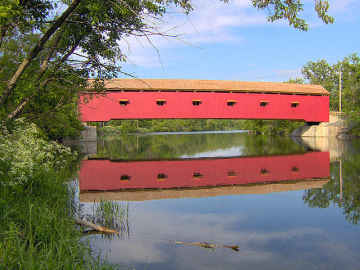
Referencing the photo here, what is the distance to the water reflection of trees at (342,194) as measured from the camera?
4930 mm

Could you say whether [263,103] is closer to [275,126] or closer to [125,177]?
[275,126]

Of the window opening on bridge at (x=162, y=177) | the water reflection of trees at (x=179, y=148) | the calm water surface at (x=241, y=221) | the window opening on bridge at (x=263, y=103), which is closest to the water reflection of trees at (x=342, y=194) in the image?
the calm water surface at (x=241, y=221)

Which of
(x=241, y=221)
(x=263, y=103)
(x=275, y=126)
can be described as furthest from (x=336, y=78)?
(x=241, y=221)

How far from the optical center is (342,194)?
234 inches

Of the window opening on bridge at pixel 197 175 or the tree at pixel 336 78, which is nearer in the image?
the window opening on bridge at pixel 197 175

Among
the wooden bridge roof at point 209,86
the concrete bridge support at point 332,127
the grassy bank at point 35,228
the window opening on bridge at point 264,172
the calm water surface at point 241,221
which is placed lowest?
the calm water surface at point 241,221

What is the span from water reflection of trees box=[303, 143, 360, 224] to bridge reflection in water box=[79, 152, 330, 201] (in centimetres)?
34

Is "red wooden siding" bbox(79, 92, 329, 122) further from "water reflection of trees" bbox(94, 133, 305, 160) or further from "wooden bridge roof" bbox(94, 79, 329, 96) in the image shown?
"water reflection of trees" bbox(94, 133, 305, 160)

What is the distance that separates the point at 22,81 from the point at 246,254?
12.5 feet

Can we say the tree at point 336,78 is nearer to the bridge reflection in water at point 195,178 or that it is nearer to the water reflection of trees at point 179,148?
the water reflection of trees at point 179,148

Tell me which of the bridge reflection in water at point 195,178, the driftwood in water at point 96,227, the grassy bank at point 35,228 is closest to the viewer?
the grassy bank at point 35,228

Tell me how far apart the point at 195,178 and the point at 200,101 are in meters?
11.8

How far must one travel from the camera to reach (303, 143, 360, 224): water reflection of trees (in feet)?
16.2

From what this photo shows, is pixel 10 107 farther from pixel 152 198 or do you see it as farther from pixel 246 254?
pixel 246 254
